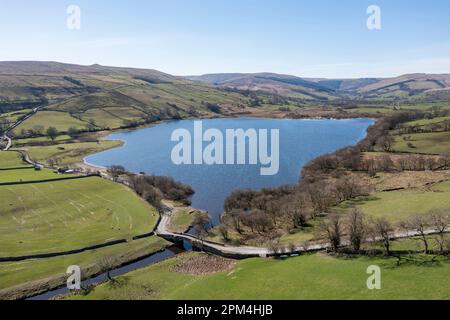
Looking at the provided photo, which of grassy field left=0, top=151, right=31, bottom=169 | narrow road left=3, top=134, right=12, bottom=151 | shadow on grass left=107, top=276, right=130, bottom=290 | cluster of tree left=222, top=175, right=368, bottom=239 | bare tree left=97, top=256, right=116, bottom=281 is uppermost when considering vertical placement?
narrow road left=3, top=134, right=12, bottom=151

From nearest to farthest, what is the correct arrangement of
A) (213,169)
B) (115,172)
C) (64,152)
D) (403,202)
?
(403,202), (115,172), (213,169), (64,152)

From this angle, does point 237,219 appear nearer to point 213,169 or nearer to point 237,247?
point 237,247

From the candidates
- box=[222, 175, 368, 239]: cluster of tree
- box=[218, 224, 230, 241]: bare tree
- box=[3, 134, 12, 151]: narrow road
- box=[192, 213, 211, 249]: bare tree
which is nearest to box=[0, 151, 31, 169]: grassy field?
box=[3, 134, 12, 151]: narrow road

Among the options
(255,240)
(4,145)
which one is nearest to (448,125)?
(255,240)

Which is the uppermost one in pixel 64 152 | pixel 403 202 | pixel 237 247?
pixel 64 152

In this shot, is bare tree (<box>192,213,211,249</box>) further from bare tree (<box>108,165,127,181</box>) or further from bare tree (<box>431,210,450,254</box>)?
bare tree (<box>431,210,450,254</box>)

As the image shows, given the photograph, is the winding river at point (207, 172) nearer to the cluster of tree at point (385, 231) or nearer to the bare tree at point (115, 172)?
the bare tree at point (115, 172)

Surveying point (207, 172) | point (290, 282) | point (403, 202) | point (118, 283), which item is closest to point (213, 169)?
point (207, 172)
